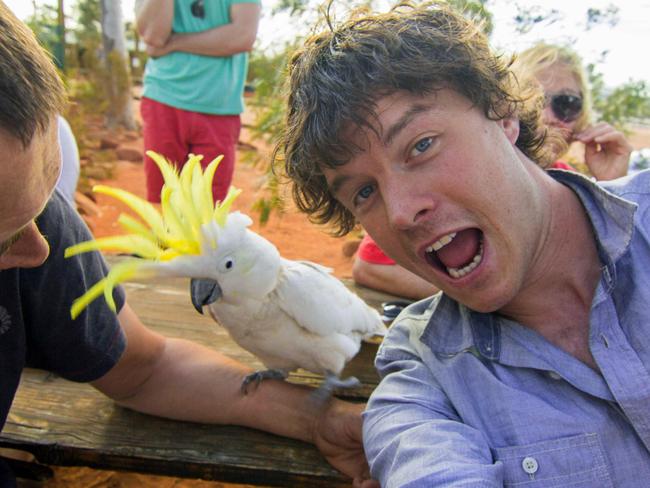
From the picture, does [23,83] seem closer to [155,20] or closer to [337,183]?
[337,183]

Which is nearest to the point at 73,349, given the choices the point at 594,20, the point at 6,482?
the point at 6,482

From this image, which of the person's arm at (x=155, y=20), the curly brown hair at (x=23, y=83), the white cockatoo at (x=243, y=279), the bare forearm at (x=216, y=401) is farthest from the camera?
the person's arm at (x=155, y=20)

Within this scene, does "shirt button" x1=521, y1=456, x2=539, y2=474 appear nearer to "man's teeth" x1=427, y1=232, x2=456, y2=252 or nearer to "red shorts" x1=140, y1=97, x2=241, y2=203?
"man's teeth" x1=427, y1=232, x2=456, y2=252

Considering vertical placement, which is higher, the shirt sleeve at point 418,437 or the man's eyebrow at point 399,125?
the man's eyebrow at point 399,125

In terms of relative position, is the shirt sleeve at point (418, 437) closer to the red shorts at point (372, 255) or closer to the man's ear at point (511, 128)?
the man's ear at point (511, 128)

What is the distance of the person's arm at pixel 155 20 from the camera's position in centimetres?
255

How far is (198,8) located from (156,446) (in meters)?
2.11

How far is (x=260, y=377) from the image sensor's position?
1404 millimetres

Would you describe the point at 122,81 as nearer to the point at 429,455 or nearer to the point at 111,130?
the point at 111,130

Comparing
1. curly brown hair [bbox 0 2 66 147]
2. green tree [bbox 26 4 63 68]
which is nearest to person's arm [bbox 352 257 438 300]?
curly brown hair [bbox 0 2 66 147]

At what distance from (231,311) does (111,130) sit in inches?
355

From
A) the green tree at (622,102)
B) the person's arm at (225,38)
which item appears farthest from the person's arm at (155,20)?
the green tree at (622,102)

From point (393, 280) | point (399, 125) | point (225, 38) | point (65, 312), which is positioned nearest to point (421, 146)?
point (399, 125)

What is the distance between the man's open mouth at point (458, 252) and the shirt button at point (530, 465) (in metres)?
0.34
